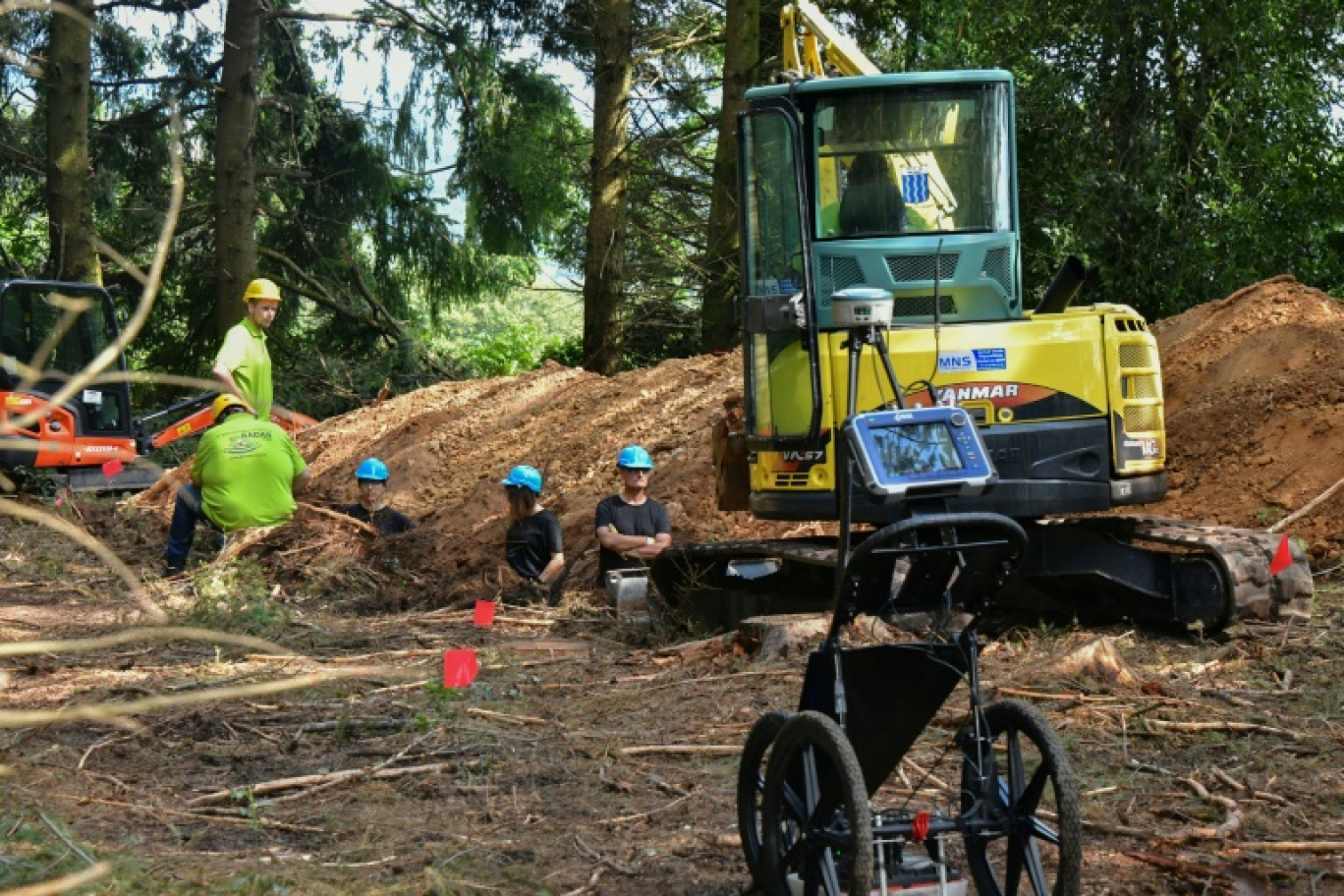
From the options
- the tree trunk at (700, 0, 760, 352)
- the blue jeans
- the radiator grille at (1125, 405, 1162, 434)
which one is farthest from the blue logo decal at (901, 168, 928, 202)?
the tree trunk at (700, 0, 760, 352)

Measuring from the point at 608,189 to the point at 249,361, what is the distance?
8.23m

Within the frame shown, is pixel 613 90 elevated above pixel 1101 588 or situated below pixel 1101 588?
above

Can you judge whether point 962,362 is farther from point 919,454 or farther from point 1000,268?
point 919,454

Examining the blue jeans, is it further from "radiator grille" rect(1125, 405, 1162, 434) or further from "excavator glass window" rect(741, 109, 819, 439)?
"radiator grille" rect(1125, 405, 1162, 434)

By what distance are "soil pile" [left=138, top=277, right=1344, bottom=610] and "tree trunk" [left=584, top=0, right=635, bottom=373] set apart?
9.58ft

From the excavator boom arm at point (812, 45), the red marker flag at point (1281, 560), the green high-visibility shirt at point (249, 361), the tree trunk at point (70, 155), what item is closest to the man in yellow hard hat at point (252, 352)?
the green high-visibility shirt at point (249, 361)

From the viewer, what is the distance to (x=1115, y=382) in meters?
8.94

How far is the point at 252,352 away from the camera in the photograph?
1240cm

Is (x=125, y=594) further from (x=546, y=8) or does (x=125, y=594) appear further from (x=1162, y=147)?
(x=546, y=8)

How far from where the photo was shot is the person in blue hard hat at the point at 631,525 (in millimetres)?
10805

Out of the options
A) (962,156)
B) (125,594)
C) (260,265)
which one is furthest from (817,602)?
(260,265)

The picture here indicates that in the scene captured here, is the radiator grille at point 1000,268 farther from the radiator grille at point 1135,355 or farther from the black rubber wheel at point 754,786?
the black rubber wheel at point 754,786

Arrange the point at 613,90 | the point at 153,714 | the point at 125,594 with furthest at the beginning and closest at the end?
the point at 613,90, the point at 125,594, the point at 153,714

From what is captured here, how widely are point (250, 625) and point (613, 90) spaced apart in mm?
11583
